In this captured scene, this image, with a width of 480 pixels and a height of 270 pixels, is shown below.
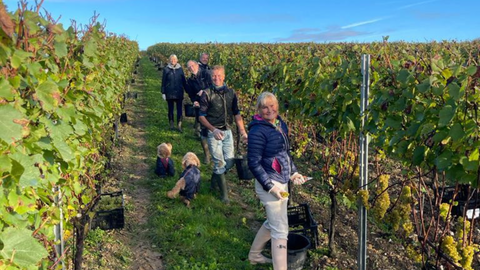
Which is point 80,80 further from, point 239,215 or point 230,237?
point 239,215

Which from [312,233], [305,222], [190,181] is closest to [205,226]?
[190,181]

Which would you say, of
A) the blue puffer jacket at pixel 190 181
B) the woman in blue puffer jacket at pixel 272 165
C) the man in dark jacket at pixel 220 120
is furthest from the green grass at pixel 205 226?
the woman in blue puffer jacket at pixel 272 165

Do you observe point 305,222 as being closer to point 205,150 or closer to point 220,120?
point 220,120

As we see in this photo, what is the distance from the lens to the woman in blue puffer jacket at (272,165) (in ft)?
11.8

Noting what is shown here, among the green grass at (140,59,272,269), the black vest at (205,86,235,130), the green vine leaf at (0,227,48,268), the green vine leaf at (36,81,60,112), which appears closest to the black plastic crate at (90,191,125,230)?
the green grass at (140,59,272,269)

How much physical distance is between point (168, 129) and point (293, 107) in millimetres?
5855

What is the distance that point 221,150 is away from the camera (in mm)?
5770

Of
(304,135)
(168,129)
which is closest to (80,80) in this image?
(304,135)

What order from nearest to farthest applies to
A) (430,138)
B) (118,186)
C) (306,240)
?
(430,138)
(306,240)
(118,186)

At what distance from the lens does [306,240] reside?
14.0ft

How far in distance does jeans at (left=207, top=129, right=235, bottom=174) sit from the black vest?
0.80 ft

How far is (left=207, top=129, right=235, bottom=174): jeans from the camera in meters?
5.69

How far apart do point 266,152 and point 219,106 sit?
7.75 ft

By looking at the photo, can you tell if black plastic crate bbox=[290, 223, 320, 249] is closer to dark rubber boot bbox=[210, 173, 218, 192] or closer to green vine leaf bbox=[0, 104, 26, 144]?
dark rubber boot bbox=[210, 173, 218, 192]
